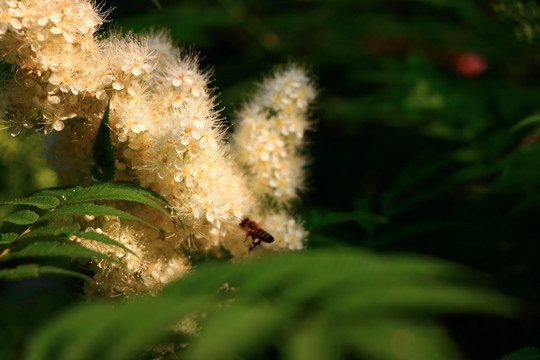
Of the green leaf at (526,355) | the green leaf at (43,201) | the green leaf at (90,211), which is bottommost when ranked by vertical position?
the green leaf at (526,355)

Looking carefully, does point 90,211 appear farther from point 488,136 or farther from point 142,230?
point 488,136

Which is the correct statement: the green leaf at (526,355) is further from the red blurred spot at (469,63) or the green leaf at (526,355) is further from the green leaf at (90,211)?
the red blurred spot at (469,63)

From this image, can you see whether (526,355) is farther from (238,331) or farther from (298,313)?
(238,331)

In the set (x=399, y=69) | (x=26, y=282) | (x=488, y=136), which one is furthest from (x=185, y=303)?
(x=26, y=282)

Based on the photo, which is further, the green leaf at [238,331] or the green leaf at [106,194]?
the green leaf at [106,194]

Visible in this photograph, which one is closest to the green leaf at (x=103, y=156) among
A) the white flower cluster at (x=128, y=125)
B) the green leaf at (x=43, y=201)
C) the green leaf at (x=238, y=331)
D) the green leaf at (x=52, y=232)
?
the white flower cluster at (x=128, y=125)

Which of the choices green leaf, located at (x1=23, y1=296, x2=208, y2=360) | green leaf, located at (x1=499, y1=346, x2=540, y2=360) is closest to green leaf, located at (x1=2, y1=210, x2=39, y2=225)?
green leaf, located at (x1=23, y1=296, x2=208, y2=360)
